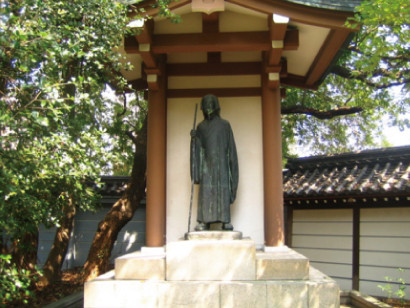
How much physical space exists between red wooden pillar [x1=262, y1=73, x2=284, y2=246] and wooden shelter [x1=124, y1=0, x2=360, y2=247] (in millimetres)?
13

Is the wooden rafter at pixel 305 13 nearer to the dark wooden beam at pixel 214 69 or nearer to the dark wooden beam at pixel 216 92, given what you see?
the dark wooden beam at pixel 214 69

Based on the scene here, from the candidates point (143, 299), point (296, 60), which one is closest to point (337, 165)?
point (296, 60)

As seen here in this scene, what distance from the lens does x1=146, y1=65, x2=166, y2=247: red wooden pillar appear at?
577 cm

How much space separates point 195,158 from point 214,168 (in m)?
0.31

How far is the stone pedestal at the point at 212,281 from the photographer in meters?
4.56

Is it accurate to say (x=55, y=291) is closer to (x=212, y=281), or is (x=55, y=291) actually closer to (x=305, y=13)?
(x=212, y=281)

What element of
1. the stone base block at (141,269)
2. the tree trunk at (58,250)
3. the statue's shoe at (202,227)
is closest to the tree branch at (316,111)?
the statue's shoe at (202,227)

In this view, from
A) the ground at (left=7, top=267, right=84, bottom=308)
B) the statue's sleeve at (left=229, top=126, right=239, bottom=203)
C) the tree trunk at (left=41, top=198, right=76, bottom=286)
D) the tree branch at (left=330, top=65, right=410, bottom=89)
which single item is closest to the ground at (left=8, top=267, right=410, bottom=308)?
the ground at (left=7, top=267, right=84, bottom=308)

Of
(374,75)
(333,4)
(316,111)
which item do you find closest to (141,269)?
(333,4)

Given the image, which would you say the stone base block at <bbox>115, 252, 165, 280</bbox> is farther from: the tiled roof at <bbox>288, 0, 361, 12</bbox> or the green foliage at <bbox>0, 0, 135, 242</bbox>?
the tiled roof at <bbox>288, 0, 361, 12</bbox>

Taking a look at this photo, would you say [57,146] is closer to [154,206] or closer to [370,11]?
[154,206]

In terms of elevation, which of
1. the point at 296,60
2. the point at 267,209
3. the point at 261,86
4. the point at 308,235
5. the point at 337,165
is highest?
the point at 296,60

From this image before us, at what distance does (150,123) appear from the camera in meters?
6.06

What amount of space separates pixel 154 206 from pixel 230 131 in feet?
4.83
